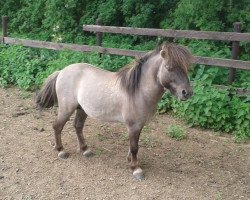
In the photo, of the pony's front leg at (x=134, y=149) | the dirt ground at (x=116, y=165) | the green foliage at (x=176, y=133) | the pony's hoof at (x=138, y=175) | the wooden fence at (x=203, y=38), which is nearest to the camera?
the dirt ground at (x=116, y=165)

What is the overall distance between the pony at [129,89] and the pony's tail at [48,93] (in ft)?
0.05

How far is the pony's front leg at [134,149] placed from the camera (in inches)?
169

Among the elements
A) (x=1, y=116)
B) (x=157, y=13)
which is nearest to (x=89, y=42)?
(x=157, y=13)

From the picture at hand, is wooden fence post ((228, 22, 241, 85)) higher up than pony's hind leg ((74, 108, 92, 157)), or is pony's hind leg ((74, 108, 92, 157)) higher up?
wooden fence post ((228, 22, 241, 85))

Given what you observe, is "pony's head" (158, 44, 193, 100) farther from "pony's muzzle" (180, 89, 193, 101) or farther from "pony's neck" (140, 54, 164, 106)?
"pony's neck" (140, 54, 164, 106)

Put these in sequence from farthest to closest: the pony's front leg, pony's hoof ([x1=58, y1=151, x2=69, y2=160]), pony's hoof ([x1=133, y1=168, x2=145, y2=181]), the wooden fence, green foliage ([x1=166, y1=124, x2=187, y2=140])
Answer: the wooden fence → green foliage ([x1=166, y1=124, x2=187, y2=140]) → pony's hoof ([x1=58, y1=151, x2=69, y2=160]) → pony's hoof ([x1=133, y1=168, x2=145, y2=181]) → the pony's front leg

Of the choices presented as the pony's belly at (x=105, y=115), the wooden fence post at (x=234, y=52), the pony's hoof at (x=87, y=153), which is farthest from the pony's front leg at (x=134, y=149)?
the wooden fence post at (x=234, y=52)

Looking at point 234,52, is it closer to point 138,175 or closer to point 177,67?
point 177,67

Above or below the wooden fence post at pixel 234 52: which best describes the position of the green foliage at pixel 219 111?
below

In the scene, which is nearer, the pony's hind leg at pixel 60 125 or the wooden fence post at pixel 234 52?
the pony's hind leg at pixel 60 125

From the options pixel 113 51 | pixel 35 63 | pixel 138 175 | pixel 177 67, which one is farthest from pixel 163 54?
pixel 35 63

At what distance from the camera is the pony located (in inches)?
152

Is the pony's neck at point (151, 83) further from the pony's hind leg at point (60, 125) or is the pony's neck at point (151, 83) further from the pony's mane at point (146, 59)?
the pony's hind leg at point (60, 125)

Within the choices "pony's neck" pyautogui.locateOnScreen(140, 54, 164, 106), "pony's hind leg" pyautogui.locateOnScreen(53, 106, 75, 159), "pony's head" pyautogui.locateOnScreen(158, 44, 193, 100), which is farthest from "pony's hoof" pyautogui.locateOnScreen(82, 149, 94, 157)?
"pony's head" pyautogui.locateOnScreen(158, 44, 193, 100)
